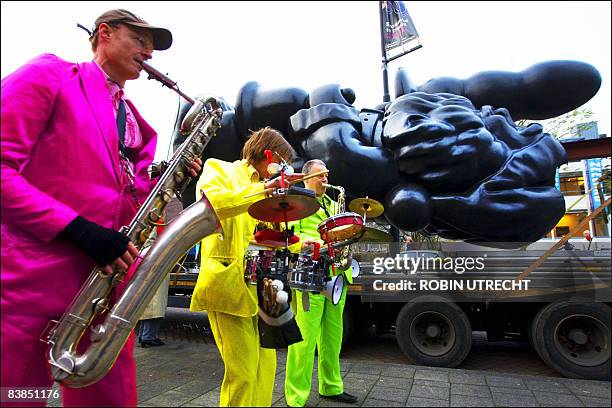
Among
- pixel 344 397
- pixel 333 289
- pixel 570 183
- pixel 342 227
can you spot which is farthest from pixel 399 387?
pixel 570 183

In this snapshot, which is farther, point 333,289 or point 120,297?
point 333,289

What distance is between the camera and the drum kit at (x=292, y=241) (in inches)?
73.3

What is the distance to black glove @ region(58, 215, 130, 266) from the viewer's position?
145 cm

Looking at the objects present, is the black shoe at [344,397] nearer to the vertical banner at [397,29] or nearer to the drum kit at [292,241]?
the drum kit at [292,241]

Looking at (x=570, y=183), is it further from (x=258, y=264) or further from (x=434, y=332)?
(x=258, y=264)

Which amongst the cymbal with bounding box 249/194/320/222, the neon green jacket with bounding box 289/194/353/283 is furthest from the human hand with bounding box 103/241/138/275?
the neon green jacket with bounding box 289/194/353/283

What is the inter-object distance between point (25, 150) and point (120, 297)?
0.66 m

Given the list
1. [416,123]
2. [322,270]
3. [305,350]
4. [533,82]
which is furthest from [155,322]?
[533,82]

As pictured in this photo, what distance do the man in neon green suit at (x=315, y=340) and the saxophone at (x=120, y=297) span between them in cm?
145

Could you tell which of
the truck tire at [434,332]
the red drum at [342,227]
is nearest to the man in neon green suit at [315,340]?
the red drum at [342,227]

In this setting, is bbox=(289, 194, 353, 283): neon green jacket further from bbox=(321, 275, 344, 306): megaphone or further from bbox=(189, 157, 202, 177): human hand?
bbox=(189, 157, 202, 177): human hand

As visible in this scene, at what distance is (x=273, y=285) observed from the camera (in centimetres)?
188

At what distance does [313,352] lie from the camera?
3498 mm

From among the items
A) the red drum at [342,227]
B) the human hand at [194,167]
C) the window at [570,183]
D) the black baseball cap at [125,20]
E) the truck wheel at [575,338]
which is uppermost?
the window at [570,183]
